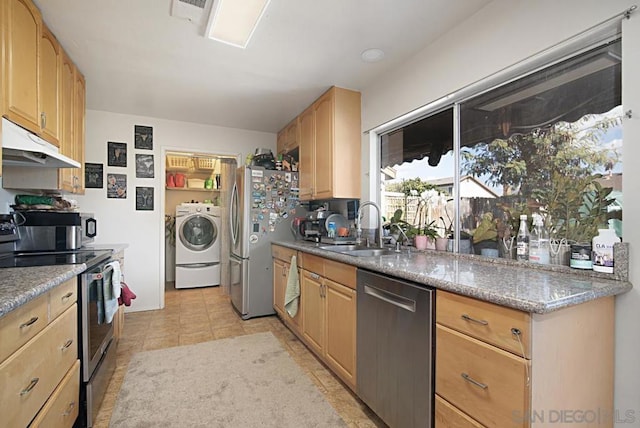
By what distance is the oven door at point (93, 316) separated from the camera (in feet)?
5.34

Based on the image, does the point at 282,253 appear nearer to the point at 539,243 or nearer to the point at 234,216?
the point at 234,216

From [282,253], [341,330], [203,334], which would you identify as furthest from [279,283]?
[341,330]

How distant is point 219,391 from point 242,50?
2.34 metres

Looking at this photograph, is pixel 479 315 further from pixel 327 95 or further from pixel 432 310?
pixel 327 95

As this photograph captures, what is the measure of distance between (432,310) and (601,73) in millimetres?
1337

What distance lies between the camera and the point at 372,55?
7.50 feet

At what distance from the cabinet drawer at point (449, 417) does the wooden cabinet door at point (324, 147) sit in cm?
192

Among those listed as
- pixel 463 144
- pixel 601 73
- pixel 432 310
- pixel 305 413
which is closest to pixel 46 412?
pixel 305 413

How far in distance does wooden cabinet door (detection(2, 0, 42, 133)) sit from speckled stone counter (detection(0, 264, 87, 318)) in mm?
809

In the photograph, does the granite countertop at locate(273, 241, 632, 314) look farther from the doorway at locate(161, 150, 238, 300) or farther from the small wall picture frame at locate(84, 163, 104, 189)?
the doorway at locate(161, 150, 238, 300)

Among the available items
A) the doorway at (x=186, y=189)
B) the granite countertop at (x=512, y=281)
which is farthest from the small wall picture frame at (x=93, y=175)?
the granite countertop at (x=512, y=281)

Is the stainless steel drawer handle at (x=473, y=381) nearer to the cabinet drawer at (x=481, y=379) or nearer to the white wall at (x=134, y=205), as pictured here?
the cabinet drawer at (x=481, y=379)

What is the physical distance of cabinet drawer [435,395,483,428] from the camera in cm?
116

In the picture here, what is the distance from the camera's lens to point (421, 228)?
244 cm
